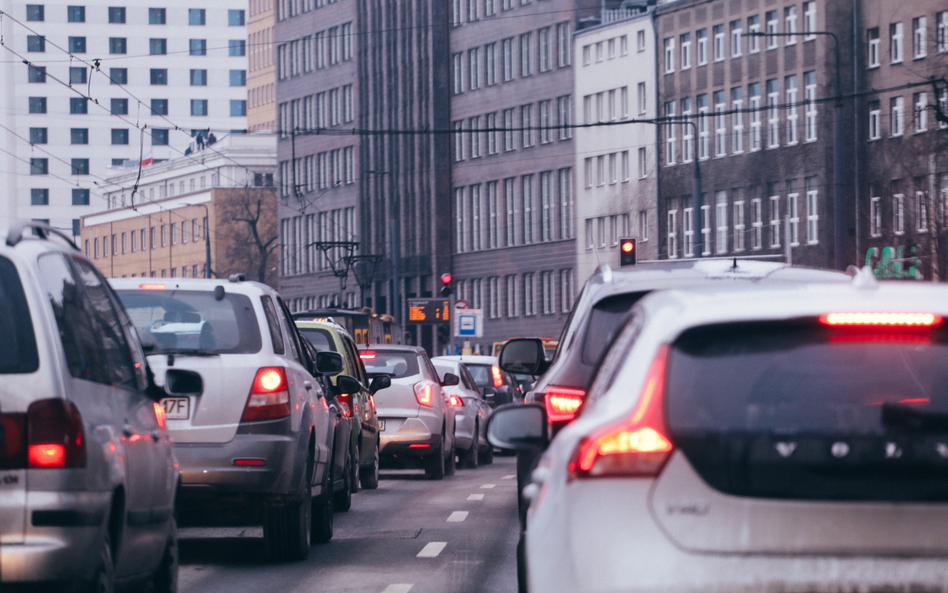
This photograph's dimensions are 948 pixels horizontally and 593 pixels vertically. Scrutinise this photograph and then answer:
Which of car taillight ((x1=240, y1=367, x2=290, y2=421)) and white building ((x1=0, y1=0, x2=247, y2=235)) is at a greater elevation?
white building ((x1=0, y1=0, x2=247, y2=235))

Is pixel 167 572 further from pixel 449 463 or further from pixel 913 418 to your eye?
pixel 449 463

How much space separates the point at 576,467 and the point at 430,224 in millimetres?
95552

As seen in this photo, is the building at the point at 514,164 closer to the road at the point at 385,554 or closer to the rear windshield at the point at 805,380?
the road at the point at 385,554

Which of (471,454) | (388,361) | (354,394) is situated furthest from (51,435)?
(471,454)

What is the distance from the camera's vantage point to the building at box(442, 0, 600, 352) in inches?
3642

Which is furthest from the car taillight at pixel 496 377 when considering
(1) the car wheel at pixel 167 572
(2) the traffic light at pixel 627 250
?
(1) the car wheel at pixel 167 572

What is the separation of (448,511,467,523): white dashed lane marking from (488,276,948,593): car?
10.1 metres

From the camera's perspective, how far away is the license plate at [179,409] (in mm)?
10914

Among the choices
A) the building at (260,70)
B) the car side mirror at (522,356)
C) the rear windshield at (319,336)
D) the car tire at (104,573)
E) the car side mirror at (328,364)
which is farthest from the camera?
the building at (260,70)

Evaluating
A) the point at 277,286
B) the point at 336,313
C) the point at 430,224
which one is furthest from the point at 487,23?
the point at 336,313

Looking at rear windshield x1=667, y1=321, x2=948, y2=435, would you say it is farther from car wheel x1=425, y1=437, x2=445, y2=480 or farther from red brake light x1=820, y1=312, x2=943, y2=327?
car wheel x1=425, y1=437, x2=445, y2=480

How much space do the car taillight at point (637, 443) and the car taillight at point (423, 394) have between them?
58.0 ft

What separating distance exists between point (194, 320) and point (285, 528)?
54.3 inches

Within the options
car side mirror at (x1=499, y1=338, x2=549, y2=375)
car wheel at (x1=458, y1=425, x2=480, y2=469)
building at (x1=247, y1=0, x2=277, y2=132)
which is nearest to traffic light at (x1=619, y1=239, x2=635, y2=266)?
car wheel at (x1=458, y1=425, x2=480, y2=469)
